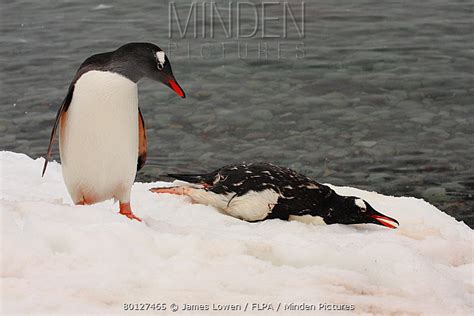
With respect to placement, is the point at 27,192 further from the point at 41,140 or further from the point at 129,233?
the point at 41,140

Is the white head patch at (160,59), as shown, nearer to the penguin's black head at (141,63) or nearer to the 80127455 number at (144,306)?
the penguin's black head at (141,63)

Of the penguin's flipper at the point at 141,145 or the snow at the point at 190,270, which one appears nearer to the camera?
the snow at the point at 190,270

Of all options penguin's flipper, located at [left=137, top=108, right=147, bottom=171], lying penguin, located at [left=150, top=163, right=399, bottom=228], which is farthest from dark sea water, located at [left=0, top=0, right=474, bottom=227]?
penguin's flipper, located at [left=137, top=108, right=147, bottom=171]

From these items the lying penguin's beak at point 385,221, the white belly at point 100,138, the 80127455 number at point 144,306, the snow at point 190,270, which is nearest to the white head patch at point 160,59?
the white belly at point 100,138

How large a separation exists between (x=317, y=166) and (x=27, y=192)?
3423 mm

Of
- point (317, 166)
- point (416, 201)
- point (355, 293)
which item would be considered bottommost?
point (317, 166)

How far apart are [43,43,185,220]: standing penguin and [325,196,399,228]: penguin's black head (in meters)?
1.33

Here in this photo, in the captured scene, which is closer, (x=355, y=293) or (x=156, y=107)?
(x=355, y=293)

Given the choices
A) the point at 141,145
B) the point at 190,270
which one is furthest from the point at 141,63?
the point at 190,270

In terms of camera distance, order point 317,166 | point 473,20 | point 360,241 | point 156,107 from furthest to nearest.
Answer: point 473,20
point 156,107
point 317,166
point 360,241

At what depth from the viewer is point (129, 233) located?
3.73 m

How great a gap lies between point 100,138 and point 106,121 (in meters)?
0.12

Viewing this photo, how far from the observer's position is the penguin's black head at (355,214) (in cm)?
543

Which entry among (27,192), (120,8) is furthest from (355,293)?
(120,8)
